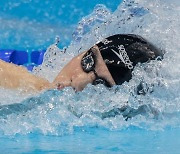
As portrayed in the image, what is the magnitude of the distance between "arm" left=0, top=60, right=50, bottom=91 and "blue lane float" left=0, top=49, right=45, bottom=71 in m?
2.26

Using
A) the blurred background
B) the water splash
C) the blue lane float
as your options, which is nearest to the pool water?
the water splash

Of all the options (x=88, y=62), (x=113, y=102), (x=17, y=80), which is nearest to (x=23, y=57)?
(x=17, y=80)

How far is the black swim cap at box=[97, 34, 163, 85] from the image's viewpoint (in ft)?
7.45

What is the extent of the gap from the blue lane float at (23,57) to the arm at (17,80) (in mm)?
2265

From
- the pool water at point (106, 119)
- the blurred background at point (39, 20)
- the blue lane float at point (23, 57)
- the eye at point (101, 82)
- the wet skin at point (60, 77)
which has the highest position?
the blurred background at point (39, 20)

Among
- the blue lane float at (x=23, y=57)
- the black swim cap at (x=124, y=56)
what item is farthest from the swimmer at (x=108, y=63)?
the blue lane float at (x=23, y=57)

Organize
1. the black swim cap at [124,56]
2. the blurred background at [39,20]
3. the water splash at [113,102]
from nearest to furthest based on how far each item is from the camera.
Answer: the water splash at [113,102] < the black swim cap at [124,56] < the blurred background at [39,20]

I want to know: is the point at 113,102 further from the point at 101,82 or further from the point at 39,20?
the point at 39,20

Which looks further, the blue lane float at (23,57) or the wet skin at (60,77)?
the blue lane float at (23,57)

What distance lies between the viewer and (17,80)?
2.38m

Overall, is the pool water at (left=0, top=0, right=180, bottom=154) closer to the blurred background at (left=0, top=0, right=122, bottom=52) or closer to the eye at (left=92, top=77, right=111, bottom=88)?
the eye at (left=92, top=77, right=111, bottom=88)

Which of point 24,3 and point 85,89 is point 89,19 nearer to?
point 85,89

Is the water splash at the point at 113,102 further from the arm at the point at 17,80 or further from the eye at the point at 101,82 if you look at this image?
the arm at the point at 17,80

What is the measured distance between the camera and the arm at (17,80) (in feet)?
7.75
